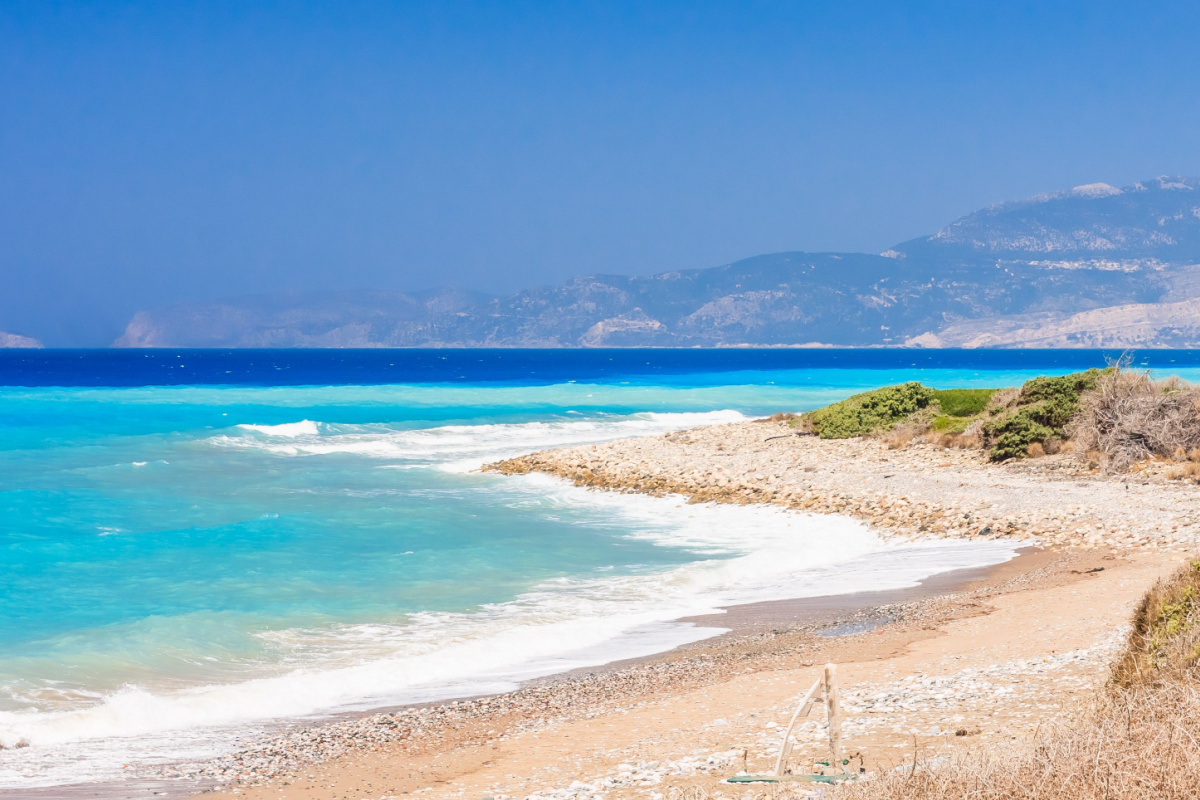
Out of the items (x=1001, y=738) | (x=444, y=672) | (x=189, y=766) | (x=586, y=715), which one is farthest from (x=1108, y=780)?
(x=444, y=672)

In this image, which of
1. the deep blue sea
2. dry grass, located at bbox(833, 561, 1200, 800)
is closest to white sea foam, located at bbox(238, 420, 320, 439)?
the deep blue sea

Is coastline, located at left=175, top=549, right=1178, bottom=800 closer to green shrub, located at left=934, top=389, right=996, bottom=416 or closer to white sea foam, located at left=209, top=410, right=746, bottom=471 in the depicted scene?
green shrub, located at left=934, top=389, right=996, bottom=416

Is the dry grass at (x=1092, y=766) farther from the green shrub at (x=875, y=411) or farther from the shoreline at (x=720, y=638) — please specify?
the green shrub at (x=875, y=411)

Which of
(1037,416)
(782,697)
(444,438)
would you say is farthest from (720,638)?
(444,438)

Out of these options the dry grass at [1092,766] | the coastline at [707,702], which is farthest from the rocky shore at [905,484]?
the dry grass at [1092,766]

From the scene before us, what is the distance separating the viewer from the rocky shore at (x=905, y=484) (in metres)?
16.7

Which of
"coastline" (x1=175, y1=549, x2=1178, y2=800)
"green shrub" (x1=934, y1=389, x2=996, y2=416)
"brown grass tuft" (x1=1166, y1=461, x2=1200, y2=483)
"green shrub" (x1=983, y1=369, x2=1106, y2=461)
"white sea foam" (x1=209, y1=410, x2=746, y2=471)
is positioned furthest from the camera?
"white sea foam" (x1=209, y1=410, x2=746, y2=471)

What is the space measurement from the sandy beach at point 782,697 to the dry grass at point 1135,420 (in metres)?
5.56

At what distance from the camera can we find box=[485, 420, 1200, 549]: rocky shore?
54.9ft

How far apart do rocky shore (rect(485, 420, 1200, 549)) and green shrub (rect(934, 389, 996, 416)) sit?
10.4 ft

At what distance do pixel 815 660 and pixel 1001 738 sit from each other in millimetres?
3583

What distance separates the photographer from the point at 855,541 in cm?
1792

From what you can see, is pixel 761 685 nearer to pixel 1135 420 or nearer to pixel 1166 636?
pixel 1166 636

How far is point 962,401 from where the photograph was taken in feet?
101
